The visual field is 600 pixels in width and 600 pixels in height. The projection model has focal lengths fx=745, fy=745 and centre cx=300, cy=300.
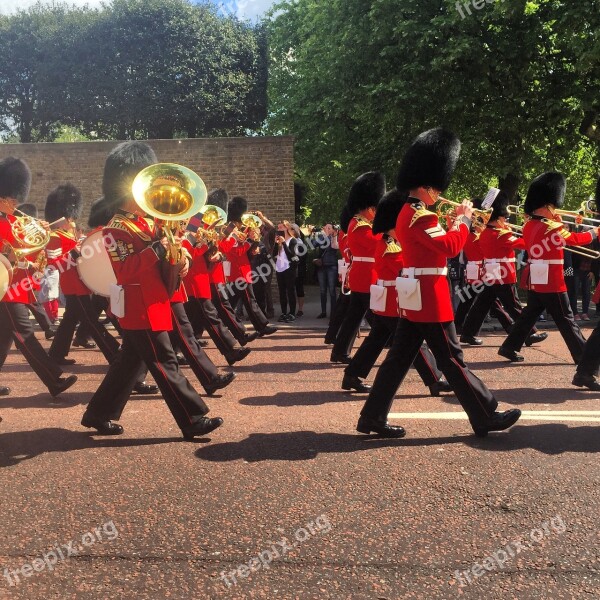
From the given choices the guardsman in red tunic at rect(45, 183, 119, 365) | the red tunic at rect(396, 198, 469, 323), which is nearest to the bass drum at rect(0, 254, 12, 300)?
the guardsman in red tunic at rect(45, 183, 119, 365)

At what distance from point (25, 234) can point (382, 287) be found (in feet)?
9.61

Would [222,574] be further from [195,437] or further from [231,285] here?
[231,285]

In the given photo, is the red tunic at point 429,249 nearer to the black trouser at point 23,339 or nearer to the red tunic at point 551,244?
the red tunic at point 551,244

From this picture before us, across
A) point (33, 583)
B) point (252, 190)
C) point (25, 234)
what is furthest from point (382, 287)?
point (252, 190)

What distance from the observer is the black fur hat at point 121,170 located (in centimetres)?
493

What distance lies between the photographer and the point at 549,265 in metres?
7.02

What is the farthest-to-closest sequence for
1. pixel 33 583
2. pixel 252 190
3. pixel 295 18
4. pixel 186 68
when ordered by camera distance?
pixel 186 68, pixel 295 18, pixel 252 190, pixel 33 583

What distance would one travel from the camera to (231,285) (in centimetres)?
1010

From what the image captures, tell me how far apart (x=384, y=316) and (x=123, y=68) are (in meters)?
24.5

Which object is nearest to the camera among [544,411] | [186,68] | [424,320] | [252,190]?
[424,320]

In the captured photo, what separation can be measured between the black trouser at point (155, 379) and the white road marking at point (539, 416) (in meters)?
1.53

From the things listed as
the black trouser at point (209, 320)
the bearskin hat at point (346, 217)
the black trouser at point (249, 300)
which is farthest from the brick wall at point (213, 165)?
the black trouser at point (209, 320)

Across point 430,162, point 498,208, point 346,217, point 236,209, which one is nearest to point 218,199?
point 236,209

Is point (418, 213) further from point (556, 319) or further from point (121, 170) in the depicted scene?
point (556, 319)
